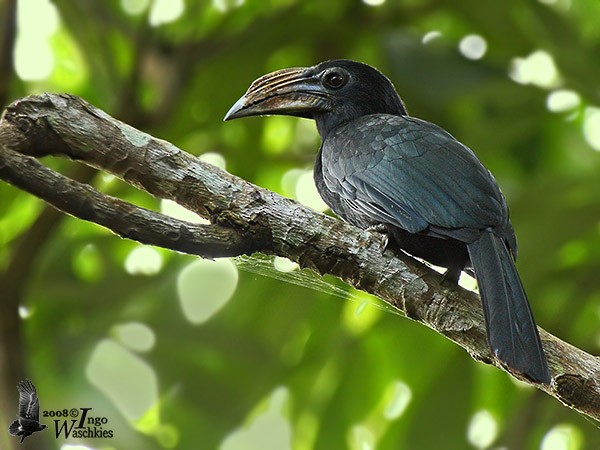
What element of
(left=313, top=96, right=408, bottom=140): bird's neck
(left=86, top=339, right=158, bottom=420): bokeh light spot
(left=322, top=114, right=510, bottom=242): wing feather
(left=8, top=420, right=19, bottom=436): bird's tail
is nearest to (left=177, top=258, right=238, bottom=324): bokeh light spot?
(left=86, top=339, right=158, bottom=420): bokeh light spot

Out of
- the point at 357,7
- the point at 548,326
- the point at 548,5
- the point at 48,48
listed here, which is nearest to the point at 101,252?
the point at 48,48

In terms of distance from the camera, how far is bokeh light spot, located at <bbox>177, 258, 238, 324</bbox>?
524 cm

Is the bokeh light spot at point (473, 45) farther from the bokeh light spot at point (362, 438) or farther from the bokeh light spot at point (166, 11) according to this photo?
the bokeh light spot at point (362, 438)

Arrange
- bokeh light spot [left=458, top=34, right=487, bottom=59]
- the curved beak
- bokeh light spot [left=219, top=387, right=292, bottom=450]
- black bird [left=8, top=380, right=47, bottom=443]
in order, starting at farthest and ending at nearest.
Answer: bokeh light spot [left=458, top=34, right=487, bottom=59] < bokeh light spot [left=219, top=387, right=292, bottom=450] < the curved beak < black bird [left=8, top=380, right=47, bottom=443]

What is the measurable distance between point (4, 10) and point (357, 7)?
6.79ft

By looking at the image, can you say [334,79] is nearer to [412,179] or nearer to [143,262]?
[412,179]

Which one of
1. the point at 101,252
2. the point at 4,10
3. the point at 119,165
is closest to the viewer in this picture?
the point at 119,165

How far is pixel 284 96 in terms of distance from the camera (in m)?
4.01

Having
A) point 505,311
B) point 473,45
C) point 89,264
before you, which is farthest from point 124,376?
point 473,45

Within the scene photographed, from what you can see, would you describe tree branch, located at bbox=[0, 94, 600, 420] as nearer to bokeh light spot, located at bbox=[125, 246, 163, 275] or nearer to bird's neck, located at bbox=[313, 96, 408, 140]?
bird's neck, located at bbox=[313, 96, 408, 140]

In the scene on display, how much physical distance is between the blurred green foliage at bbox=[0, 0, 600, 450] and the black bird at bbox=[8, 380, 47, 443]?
133 centimetres

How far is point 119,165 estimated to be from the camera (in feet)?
9.59

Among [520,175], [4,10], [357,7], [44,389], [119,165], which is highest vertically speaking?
[357,7]

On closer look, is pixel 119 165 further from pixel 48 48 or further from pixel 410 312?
pixel 48 48
